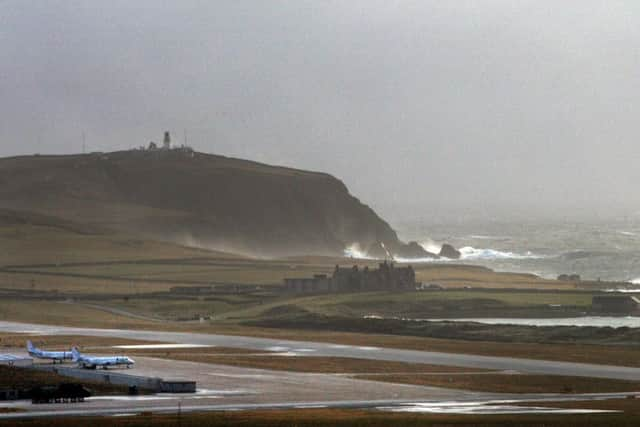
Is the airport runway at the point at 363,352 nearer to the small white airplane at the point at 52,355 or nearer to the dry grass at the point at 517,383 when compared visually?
the dry grass at the point at 517,383

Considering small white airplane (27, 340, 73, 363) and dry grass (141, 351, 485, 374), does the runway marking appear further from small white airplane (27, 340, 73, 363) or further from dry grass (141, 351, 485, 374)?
small white airplane (27, 340, 73, 363)

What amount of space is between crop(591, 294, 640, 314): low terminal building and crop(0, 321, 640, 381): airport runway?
A: 106 feet

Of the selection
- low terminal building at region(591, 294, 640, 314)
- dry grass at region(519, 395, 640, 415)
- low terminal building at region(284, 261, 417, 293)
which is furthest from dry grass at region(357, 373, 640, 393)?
low terminal building at region(284, 261, 417, 293)

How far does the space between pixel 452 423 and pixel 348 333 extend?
47.9 metres

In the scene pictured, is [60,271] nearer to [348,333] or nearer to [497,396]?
[348,333]

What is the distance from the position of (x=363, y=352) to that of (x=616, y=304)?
1457 inches

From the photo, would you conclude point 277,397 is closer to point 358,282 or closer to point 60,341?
point 60,341

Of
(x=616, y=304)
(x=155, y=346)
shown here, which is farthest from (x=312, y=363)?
(x=616, y=304)

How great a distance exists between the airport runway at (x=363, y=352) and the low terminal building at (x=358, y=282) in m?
36.6

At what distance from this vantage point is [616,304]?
398 feet

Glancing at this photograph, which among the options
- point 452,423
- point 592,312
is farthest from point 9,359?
point 592,312

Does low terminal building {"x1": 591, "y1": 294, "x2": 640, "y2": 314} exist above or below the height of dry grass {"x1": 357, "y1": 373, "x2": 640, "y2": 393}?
above

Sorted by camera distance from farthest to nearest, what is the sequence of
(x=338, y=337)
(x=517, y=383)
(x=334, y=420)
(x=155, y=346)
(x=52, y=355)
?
(x=338, y=337)
(x=155, y=346)
(x=52, y=355)
(x=517, y=383)
(x=334, y=420)

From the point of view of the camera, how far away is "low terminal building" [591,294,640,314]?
394 ft
